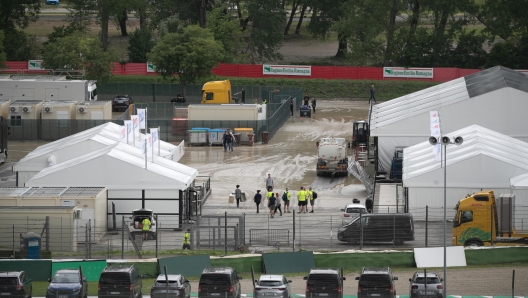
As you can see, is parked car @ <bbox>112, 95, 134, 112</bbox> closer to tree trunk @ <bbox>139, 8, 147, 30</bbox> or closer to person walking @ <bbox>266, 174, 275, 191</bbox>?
tree trunk @ <bbox>139, 8, 147, 30</bbox>

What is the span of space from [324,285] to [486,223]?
1165cm

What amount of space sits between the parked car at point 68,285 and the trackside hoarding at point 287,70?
216 ft

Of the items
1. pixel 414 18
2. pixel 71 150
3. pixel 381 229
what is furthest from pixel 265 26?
pixel 381 229

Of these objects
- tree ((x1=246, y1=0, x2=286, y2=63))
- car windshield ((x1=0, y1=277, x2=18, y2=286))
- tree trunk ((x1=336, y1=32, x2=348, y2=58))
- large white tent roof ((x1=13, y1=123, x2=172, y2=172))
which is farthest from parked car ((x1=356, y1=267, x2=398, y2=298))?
tree trunk ((x1=336, y1=32, x2=348, y2=58))

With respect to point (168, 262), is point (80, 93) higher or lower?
higher

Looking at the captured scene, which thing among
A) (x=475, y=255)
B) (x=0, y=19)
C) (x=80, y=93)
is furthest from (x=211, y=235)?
(x=0, y=19)

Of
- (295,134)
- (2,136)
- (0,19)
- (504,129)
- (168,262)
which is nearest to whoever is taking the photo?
(168,262)

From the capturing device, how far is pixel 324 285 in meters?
32.5

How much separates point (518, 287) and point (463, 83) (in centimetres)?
2919

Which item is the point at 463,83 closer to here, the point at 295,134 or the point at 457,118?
the point at 457,118

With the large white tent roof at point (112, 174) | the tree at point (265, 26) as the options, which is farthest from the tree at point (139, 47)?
the large white tent roof at point (112, 174)

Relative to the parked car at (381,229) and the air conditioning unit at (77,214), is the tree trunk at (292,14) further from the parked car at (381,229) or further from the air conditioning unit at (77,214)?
the parked car at (381,229)

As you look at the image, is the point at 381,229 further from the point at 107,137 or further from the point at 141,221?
the point at 107,137

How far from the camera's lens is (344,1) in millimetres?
111250
